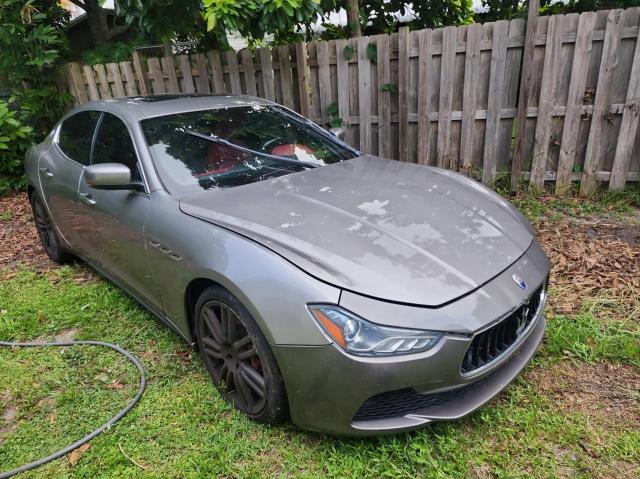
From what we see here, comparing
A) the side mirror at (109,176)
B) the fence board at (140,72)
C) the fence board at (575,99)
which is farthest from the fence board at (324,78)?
the side mirror at (109,176)

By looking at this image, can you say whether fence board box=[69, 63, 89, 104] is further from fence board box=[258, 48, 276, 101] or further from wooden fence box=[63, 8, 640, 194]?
fence board box=[258, 48, 276, 101]

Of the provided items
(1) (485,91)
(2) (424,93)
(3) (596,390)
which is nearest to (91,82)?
(2) (424,93)

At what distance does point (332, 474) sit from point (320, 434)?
213 mm

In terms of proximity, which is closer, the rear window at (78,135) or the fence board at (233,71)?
the rear window at (78,135)

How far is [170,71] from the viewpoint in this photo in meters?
6.15

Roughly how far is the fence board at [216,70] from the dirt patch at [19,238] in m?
2.76

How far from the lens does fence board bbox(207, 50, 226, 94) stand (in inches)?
226

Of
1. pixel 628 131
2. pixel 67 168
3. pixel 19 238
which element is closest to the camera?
pixel 67 168

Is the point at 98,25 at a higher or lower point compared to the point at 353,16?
higher

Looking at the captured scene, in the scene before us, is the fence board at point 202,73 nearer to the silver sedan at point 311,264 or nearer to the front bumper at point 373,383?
the silver sedan at point 311,264

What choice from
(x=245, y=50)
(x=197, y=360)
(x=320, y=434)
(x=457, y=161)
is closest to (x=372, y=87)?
(x=457, y=161)

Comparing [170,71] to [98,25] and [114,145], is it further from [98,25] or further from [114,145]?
[98,25]

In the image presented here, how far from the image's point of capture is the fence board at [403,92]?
15.5 feet

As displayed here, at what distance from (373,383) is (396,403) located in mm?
183
